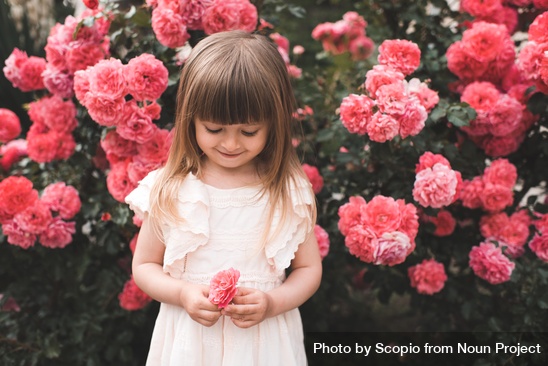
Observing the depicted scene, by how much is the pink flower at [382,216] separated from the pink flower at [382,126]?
206 mm

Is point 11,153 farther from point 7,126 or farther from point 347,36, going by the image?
point 347,36

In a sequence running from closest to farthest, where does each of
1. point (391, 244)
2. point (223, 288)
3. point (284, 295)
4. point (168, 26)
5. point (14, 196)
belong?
1. point (223, 288)
2. point (284, 295)
3. point (391, 244)
4. point (168, 26)
5. point (14, 196)

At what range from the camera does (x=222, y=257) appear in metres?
1.56

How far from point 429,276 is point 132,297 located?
3.71 feet

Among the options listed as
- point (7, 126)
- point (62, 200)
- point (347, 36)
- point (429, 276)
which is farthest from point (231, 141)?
point (347, 36)

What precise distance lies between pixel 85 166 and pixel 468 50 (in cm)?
154

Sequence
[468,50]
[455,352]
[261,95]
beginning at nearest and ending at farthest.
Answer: [261,95], [468,50], [455,352]

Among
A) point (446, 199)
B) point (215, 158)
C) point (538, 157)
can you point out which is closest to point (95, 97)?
Answer: point (215, 158)

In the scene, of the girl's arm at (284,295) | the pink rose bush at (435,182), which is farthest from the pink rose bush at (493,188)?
the girl's arm at (284,295)

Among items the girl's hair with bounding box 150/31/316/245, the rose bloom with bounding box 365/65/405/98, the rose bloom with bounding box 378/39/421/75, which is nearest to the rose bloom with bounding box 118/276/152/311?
the girl's hair with bounding box 150/31/316/245

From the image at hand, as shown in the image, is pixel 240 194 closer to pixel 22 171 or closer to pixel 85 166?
pixel 85 166

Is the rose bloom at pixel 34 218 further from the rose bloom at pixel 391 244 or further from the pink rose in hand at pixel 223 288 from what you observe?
the rose bloom at pixel 391 244

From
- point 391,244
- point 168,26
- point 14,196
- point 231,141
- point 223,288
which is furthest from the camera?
point 14,196

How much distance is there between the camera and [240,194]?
159 centimetres
